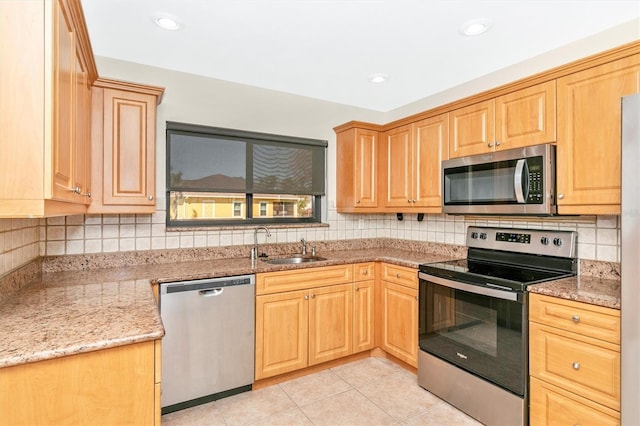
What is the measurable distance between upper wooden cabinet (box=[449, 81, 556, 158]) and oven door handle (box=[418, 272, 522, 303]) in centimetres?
96

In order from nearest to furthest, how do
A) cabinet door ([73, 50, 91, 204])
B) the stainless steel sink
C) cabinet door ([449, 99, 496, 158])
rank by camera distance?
cabinet door ([73, 50, 91, 204])
cabinet door ([449, 99, 496, 158])
the stainless steel sink

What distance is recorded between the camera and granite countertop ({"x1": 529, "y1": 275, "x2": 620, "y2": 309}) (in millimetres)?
1700

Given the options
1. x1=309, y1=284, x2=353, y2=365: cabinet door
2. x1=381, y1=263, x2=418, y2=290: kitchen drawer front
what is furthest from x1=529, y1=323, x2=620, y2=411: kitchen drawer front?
x1=309, y1=284, x2=353, y2=365: cabinet door

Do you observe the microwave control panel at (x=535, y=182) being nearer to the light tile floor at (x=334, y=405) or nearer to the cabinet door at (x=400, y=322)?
the cabinet door at (x=400, y=322)

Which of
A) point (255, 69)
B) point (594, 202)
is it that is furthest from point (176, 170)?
point (594, 202)

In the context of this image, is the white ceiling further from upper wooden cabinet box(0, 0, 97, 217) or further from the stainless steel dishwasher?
the stainless steel dishwasher

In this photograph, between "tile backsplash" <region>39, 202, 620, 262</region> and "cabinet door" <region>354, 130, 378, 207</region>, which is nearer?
"tile backsplash" <region>39, 202, 620, 262</region>

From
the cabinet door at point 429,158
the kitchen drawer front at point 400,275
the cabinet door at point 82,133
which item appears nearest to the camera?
the cabinet door at point 82,133

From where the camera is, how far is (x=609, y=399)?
166 centimetres

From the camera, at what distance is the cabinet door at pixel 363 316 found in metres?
2.99

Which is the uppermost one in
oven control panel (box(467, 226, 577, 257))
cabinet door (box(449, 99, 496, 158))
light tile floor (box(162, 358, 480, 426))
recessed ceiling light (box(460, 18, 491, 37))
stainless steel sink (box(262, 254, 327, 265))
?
recessed ceiling light (box(460, 18, 491, 37))

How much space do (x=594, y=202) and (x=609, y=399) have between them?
0.99 meters

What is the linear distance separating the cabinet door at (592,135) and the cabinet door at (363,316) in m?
1.56

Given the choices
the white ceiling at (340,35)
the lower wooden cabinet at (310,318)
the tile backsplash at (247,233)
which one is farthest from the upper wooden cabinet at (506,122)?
the lower wooden cabinet at (310,318)
